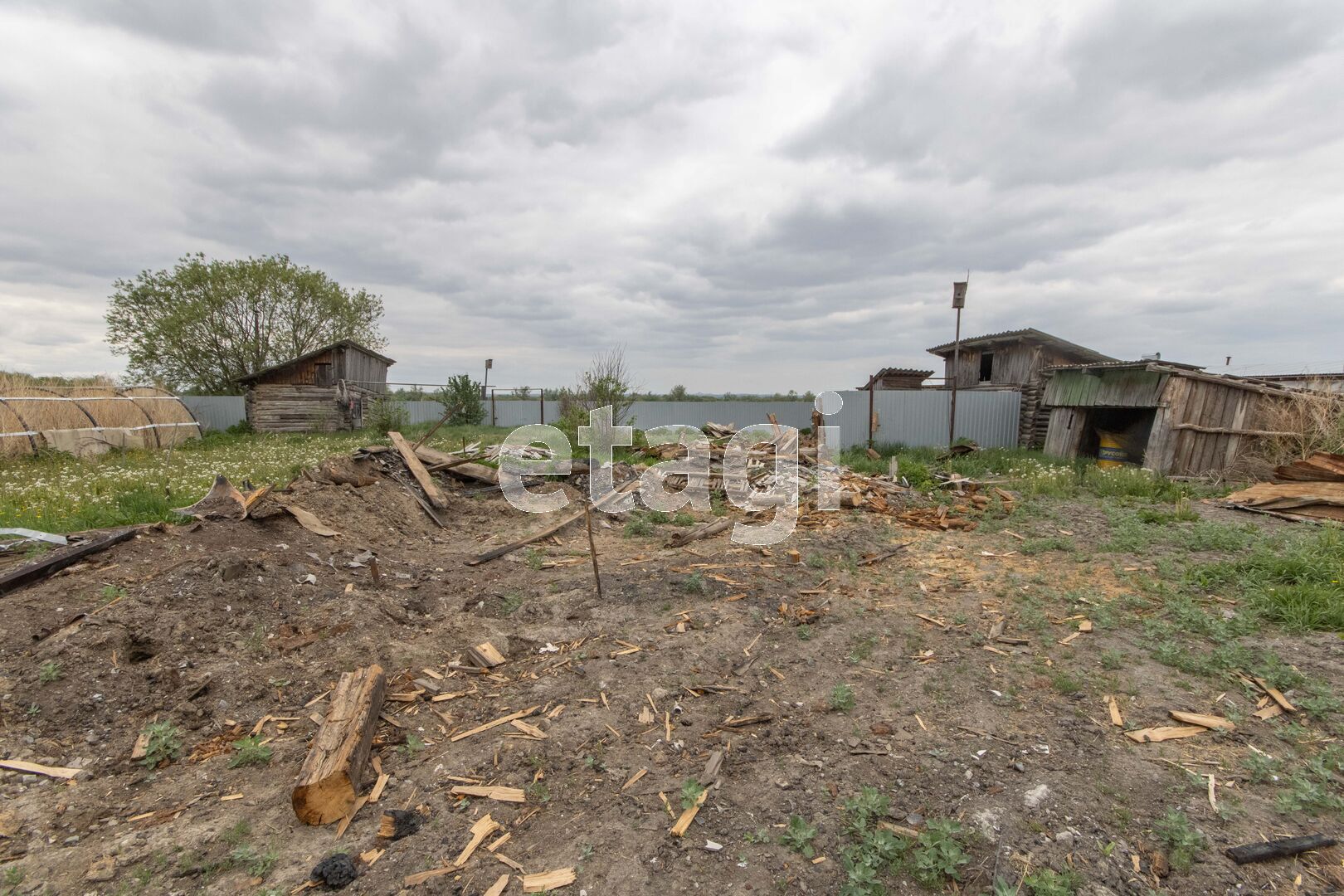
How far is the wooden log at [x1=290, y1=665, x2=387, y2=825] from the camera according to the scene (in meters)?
2.64

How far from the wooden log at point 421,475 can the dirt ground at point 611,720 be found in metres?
2.68

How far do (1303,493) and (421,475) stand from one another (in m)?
12.8

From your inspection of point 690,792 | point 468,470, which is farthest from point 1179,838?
point 468,470

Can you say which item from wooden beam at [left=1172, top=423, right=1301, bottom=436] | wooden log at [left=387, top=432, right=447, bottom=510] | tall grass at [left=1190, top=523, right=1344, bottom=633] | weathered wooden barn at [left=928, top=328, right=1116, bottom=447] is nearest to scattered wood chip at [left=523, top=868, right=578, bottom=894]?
tall grass at [left=1190, top=523, right=1344, bottom=633]

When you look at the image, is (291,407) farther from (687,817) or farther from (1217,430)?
(1217,430)

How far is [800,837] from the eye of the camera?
2.44m

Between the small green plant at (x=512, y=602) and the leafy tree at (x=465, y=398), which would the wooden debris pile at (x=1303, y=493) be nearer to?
the small green plant at (x=512, y=602)

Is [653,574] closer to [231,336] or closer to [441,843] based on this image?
[441,843]

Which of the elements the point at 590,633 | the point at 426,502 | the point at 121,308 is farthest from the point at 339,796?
the point at 121,308

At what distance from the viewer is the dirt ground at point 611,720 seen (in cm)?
241

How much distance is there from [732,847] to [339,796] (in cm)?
182

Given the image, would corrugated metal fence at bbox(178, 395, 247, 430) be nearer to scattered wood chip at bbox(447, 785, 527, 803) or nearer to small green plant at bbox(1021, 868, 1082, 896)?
scattered wood chip at bbox(447, 785, 527, 803)

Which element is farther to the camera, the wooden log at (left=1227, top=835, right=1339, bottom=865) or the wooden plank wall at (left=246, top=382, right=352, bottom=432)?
the wooden plank wall at (left=246, top=382, right=352, bottom=432)

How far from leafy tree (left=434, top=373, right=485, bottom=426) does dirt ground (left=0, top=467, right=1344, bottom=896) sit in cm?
1877
